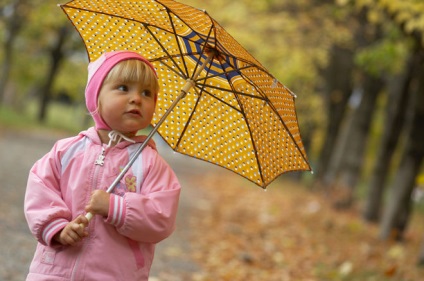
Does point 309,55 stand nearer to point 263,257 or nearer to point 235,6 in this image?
point 235,6

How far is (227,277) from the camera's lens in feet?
25.3

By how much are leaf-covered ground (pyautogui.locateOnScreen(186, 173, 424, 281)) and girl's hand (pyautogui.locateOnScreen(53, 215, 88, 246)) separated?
4.54m

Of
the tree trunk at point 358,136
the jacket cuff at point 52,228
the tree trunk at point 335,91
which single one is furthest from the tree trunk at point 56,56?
the jacket cuff at point 52,228

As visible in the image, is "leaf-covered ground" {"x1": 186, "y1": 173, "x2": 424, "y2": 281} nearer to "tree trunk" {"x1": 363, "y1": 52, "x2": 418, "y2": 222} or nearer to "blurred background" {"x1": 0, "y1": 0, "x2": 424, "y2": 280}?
"blurred background" {"x1": 0, "y1": 0, "x2": 424, "y2": 280}

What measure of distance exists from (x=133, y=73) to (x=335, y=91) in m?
20.0

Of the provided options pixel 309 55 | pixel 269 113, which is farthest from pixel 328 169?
pixel 269 113

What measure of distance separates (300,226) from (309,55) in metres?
9.25

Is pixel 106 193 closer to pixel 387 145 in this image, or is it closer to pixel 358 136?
pixel 387 145

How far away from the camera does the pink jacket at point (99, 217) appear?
3137 mm

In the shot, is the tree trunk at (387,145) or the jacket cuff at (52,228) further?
the tree trunk at (387,145)

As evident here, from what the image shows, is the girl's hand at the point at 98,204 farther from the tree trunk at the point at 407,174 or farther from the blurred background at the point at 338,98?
the tree trunk at the point at 407,174

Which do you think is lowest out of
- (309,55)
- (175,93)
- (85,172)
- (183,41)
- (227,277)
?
(227,277)

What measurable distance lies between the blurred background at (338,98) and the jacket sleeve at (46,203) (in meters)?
4.67

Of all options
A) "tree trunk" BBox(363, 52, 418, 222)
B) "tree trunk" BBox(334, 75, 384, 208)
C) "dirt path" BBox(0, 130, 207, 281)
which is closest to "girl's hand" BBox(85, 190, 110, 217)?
"dirt path" BBox(0, 130, 207, 281)
